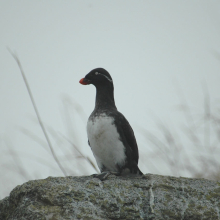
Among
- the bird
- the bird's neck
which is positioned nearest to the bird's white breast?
the bird

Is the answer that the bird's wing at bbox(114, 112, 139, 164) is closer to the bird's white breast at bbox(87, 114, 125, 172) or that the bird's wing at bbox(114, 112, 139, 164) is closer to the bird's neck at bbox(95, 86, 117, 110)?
the bird's white breast at bbox(87, 114, 125, 172)

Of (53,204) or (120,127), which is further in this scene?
(120,127)

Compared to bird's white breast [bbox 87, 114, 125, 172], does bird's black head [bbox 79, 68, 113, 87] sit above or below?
above

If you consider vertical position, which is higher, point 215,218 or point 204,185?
point 204,185

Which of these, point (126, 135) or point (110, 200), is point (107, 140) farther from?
point (110, 200)

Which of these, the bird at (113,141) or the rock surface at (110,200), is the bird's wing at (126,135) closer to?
the bird at (113,141)

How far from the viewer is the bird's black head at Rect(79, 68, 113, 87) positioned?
5.16m

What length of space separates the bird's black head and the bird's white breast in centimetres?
76

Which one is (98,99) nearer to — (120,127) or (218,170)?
(120,127)

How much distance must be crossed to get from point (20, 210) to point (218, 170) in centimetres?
302

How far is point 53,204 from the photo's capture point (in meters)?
2.91

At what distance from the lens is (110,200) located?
308 centimetres

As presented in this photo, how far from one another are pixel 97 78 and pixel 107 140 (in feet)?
3.78

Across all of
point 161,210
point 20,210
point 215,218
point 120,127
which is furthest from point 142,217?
point 120,127
